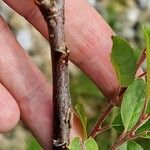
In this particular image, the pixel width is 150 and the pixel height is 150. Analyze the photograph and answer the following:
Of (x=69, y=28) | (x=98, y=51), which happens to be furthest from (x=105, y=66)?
(x=69, y=28)

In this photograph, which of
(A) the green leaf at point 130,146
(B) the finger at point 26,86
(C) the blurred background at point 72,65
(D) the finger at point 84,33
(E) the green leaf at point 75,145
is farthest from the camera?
(C) the blurred background at point 72,65

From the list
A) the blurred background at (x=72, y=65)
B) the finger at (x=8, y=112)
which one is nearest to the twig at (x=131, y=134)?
the finger at (x=8, y=112)

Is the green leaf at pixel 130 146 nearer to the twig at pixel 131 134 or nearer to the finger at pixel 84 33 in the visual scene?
the twig at pixel 131 134

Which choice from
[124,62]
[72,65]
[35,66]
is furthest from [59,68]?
[72,65]

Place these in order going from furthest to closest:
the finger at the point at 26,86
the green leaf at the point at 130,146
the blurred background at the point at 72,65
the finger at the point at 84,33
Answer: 1. the blurred background at the point at 72,65
2. the finger at the point at 84,33
3. the finger at the point at 26,86
4. the green leaf at the point at 130,146

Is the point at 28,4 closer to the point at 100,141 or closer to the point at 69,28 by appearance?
the point at 69,28

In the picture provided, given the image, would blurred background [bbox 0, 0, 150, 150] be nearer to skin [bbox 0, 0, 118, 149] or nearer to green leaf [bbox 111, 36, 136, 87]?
skin [bbox 0, 0, 118, 149]
